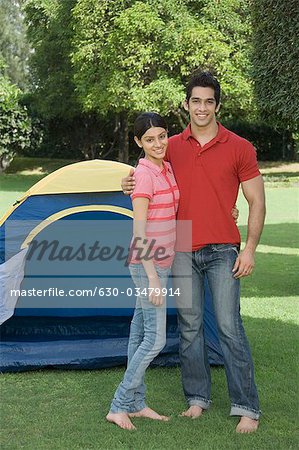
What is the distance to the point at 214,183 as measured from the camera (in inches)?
136

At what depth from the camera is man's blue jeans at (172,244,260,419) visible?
3.46 m

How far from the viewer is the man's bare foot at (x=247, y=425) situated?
349 cm

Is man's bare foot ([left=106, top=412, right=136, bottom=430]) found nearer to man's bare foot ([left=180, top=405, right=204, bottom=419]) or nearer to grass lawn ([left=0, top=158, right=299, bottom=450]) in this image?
grass lawn ([left=0, top=158, right=299, bottom=450])

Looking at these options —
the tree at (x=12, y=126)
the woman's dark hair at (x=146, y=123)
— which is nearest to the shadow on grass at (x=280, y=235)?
the woman's dark hair at (x=146, y=123)

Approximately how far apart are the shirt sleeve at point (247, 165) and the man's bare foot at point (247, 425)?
1156 millimetres

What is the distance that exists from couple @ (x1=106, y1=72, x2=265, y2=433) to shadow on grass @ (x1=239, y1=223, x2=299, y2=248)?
726 centimetres

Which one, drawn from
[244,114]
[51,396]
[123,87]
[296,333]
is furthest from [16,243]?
[244,114]

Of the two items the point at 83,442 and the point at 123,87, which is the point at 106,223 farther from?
the point at 123,87

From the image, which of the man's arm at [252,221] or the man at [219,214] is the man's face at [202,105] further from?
the man's arm at [252,221]

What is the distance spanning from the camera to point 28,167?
29.9 m

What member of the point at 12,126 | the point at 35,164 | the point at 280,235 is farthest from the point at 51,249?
the point at 35,164

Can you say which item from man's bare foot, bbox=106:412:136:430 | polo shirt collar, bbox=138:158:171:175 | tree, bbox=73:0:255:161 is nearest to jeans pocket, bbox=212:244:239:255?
polo shirt collar, bbox=138:158:171:175

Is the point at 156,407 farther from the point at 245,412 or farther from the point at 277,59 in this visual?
the point at 277,59

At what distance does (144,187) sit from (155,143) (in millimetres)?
236
